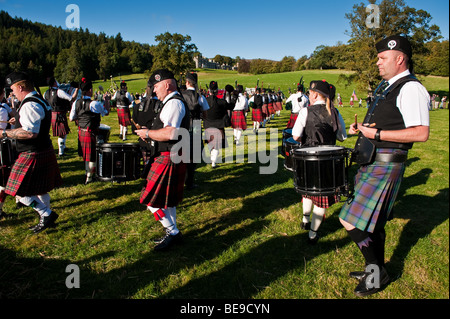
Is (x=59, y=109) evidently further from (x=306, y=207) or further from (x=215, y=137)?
(x=306, y=207)

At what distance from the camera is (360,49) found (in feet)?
99.5

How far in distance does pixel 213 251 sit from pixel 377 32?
37.4 metres

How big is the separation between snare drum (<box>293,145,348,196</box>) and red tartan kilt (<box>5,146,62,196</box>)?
3035mm

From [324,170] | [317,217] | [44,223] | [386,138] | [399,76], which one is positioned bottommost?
[44,223]

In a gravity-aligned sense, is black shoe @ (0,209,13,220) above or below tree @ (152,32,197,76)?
below

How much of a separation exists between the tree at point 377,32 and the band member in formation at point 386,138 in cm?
3195

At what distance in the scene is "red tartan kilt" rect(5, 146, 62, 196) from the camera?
3205 mm

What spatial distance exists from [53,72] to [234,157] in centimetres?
6806

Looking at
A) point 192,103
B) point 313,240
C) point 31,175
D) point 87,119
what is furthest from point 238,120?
point 31,175

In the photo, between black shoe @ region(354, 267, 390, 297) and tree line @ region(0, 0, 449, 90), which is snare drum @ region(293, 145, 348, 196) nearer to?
black shoe @ region(354, 267, 390, 297)

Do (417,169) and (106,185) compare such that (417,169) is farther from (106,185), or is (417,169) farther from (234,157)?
(106,185)

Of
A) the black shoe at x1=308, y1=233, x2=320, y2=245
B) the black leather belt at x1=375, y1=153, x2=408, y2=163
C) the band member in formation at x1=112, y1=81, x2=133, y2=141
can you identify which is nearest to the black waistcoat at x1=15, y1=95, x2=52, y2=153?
the black shoe at x1=308, y1=233, x2=320, y2=245

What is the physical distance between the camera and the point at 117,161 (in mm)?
3438

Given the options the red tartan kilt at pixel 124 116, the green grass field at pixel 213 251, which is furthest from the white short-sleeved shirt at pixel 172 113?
the red tartan kilt at pixel 124 116
